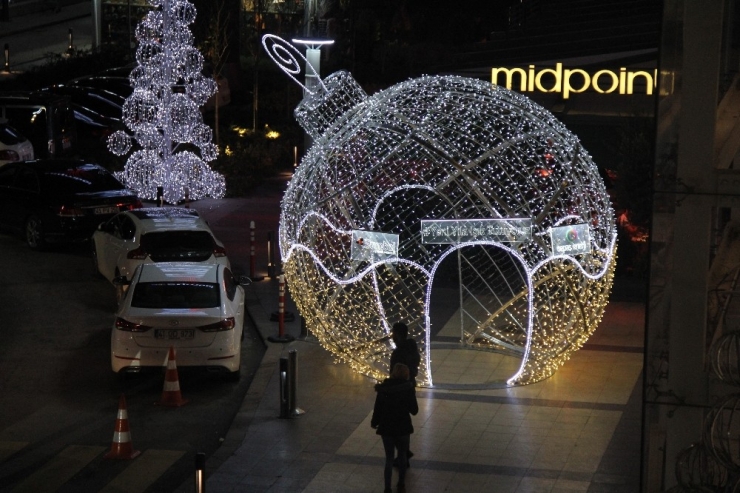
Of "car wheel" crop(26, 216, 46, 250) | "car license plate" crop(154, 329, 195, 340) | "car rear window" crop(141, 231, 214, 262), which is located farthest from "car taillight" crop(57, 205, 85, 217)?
"car license plate" crop(154, 329, 195, 340)

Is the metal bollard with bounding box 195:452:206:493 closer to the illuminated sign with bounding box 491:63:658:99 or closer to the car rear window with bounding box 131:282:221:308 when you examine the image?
the car rear window with bounding box 131:282:221:308

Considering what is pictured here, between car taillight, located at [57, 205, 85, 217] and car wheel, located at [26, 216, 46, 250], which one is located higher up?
car taillight, located at [57, 205, 85, 217]

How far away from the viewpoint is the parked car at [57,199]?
20389 mm

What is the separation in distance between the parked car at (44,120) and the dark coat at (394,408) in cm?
1878

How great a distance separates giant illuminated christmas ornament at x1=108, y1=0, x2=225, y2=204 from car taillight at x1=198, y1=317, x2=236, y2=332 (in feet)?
35.8

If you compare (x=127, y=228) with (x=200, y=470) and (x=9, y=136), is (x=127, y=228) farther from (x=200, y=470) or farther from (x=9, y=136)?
(x=200, y=470)

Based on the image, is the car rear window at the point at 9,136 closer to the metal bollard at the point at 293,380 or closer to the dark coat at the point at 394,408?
the metal bollard at the point at 293,380

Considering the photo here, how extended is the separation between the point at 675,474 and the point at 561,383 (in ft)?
20.1

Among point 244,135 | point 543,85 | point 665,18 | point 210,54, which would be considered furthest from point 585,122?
point 665,18

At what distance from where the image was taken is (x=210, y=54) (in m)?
33.3

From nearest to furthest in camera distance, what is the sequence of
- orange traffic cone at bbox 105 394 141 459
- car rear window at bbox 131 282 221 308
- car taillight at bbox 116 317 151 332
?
orange traffic cone at bbox 105 394 141 459 < car taillight at bbox 116 317 151 332 < car rear window at bbox 131 282 221 308

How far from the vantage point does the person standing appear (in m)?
10.2

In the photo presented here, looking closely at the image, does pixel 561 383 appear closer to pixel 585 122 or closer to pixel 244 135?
pixel 585 122

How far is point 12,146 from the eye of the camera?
25594 millimetres
